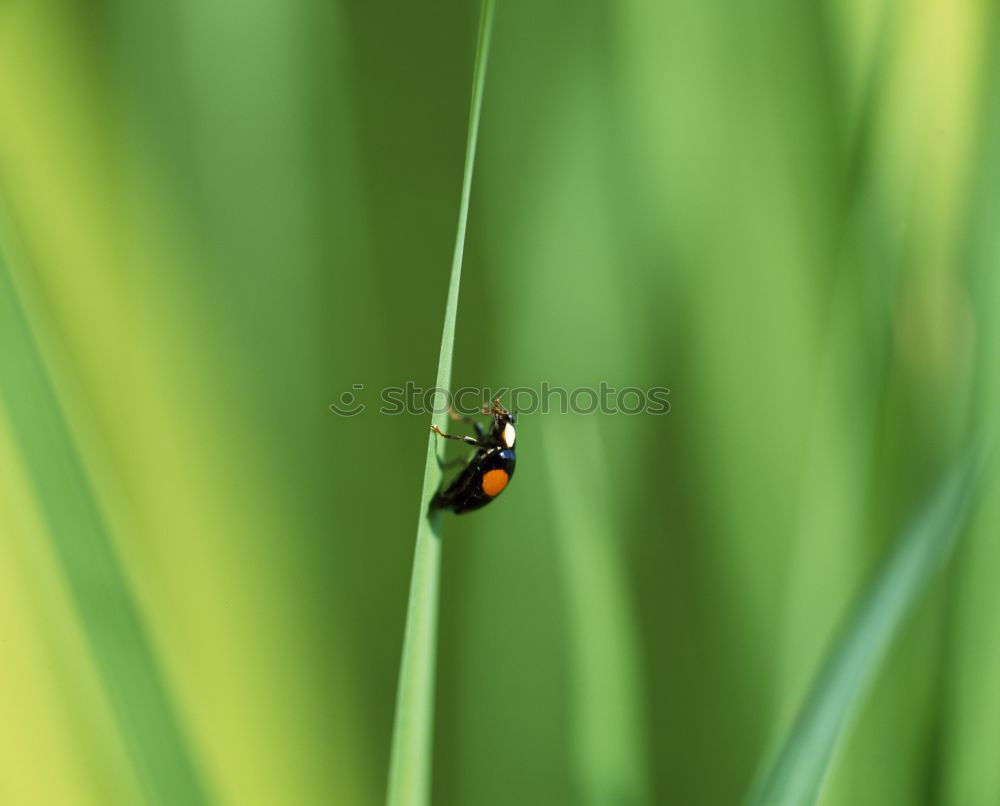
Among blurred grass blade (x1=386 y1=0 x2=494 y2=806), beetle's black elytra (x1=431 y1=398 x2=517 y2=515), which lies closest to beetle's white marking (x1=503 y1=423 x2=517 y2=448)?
beetle's black elytra (x1=431 y1=398 x2=517 y2=515)

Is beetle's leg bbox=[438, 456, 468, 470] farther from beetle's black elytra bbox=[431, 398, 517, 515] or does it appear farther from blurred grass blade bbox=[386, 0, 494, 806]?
blurred grass blade bbox=[386, 0, 494, 806]

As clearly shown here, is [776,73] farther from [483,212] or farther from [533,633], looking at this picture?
[533,633]

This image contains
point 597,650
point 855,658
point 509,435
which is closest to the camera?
point 855,658

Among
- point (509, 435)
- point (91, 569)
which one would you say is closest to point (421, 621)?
point (91, 569)

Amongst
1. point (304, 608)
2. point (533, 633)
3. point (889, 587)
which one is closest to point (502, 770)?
point (533, 633)

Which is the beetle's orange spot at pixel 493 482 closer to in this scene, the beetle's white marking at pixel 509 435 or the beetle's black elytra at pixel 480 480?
the beetle's black elytra at pixel 480 480

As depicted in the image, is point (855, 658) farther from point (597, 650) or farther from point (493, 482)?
point (493, 482)
